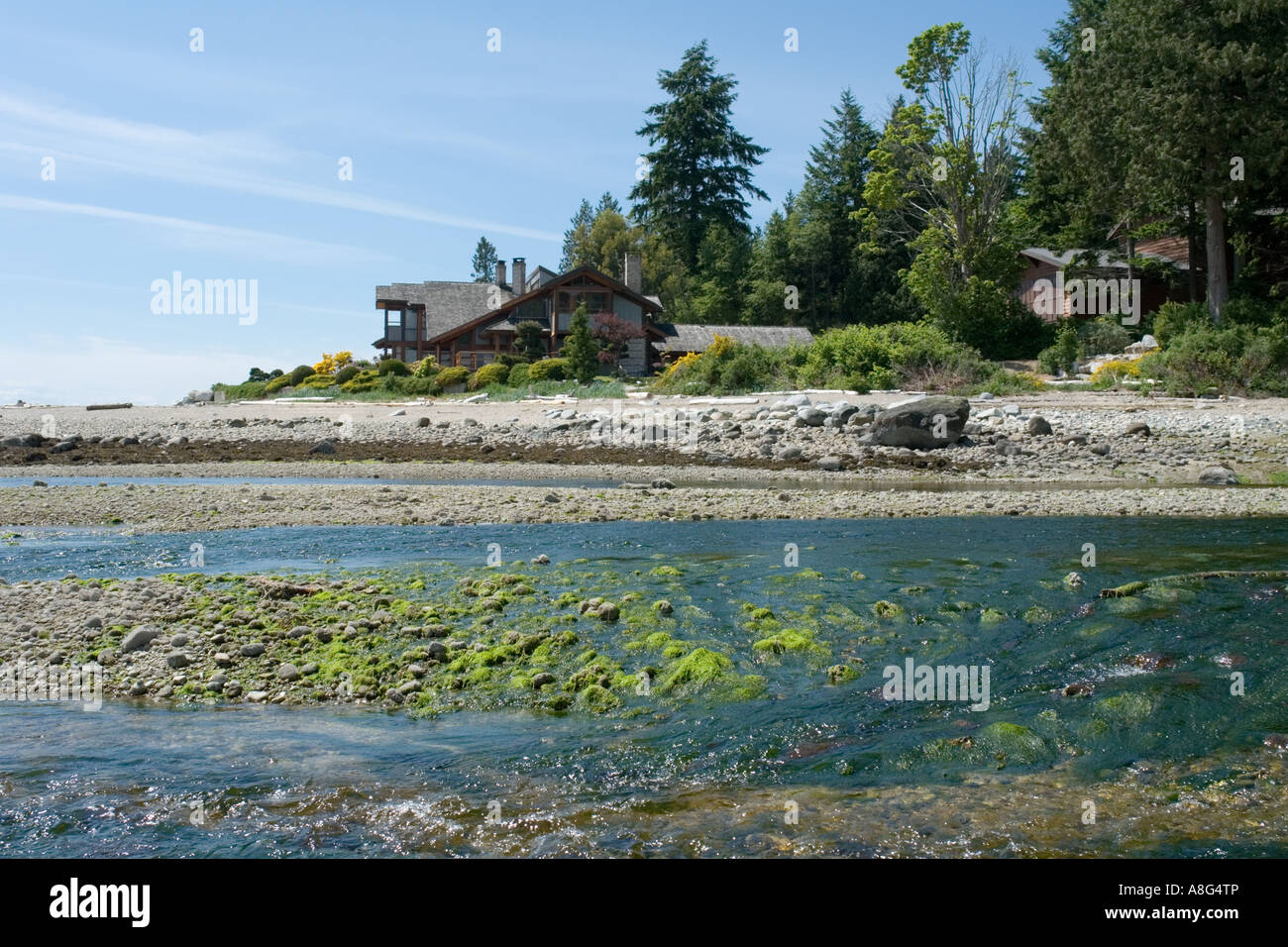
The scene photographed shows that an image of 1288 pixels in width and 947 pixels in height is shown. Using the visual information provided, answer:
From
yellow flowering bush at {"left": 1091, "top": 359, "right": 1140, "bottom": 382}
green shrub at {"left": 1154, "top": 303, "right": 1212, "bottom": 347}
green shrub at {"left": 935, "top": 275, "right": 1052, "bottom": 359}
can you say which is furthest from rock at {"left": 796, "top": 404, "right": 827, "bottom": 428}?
green shrub at {"left": 935, "top": 275, "right": 1052, "bottom": 359}

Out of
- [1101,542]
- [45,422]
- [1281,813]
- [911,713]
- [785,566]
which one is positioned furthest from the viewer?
[45,422]

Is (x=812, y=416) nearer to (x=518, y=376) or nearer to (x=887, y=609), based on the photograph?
(x=887, y=609)

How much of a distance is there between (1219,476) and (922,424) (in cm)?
602

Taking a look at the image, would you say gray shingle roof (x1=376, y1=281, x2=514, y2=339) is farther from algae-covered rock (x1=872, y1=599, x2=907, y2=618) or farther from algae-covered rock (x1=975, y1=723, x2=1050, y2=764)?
algae-covered rock (x1=975, y1=723, x2=1050, y2=764)

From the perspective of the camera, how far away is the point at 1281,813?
16.9ft

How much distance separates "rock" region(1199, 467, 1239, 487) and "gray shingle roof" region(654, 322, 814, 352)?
3428 centimetres

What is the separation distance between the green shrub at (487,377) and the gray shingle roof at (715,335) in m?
10.8

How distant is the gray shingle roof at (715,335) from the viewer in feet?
176

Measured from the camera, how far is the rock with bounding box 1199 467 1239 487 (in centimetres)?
1830

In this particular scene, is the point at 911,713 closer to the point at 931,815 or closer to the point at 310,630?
the point at 931,815

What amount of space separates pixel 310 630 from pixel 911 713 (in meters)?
4.66

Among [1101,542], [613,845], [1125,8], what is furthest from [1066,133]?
[613,845]

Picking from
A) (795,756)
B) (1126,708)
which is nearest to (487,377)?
(1126,708)

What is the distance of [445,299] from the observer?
200ft
